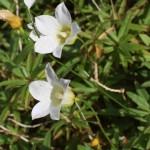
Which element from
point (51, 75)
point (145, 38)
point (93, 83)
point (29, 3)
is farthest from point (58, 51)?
point (145, 38)

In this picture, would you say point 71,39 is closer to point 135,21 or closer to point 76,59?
point 76,59

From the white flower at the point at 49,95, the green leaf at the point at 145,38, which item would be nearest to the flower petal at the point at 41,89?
the white flower at the point at 49,95

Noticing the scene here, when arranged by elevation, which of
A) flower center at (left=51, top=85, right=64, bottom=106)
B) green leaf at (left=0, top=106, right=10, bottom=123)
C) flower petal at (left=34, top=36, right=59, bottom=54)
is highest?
flower petal at (left=34, top=36, right=59, bottom=54)

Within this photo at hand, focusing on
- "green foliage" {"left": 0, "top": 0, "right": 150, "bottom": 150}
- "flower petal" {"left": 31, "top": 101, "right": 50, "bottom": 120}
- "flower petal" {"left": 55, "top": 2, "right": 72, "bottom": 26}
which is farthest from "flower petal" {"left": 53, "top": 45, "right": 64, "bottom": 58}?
"green foliage" {"left": 0, "top": 0, "right": 150, "bottom": 150}

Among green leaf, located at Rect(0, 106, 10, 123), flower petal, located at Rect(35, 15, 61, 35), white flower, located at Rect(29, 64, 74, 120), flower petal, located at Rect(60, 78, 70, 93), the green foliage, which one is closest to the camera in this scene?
flower petal, located at Rect(60, 78, 70, 93)

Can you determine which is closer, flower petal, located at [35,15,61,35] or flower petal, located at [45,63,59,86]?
flower petal, located at [45,63,59,86]

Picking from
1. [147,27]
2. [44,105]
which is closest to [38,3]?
[147,27]

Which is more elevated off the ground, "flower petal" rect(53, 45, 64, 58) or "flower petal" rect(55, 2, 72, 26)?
"flower petal" rect(55, 2, 72, 26)

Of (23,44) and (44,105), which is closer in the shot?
(44,105)

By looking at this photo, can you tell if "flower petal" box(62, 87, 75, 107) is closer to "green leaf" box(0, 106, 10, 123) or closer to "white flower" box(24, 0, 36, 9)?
"white flower" box(24, 0, 36, 9)
